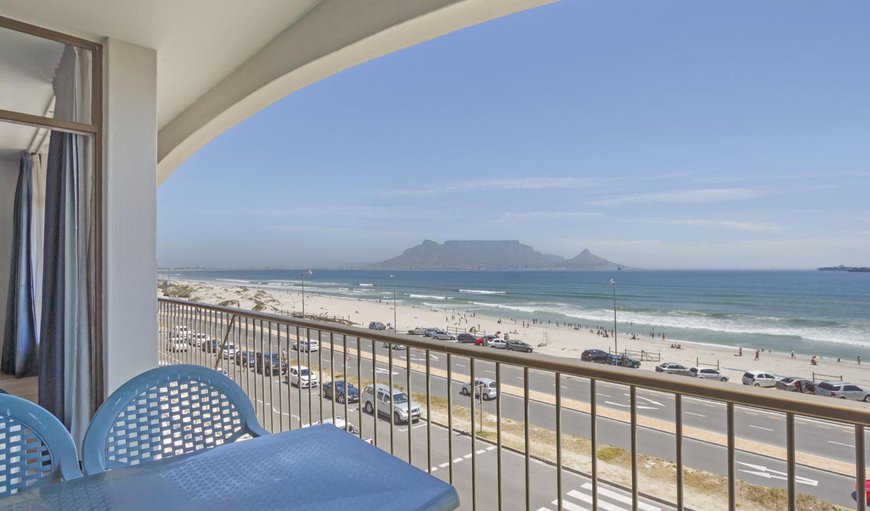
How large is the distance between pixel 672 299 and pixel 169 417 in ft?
134

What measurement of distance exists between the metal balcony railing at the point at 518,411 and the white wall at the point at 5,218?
1272 millimetres

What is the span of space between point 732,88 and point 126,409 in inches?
1467

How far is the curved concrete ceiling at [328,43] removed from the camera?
2158 millimetres

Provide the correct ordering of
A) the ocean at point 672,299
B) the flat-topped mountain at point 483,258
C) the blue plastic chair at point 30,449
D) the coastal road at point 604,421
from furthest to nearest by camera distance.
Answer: the flat-topped mountain at point 483,258 → the ocean at point 672,299 → the coastal road at point 604,421 → the blue plastic chair at point 30,449

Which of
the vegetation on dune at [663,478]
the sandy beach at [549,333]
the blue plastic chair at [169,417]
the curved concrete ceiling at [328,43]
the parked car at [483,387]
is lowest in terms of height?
the sandy beach at [549,333]

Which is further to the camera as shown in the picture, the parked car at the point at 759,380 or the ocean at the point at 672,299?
the ocean at the point at 672,299

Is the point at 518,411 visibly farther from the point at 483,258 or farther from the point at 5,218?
the point at 483,258

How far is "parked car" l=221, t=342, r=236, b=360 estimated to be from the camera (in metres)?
3.85

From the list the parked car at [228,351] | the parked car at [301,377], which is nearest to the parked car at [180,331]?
the parked car at [228,351]

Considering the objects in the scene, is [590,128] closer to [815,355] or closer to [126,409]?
[815,355]

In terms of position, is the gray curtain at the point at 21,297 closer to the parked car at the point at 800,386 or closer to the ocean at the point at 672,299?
the parked car at the point at 800,386

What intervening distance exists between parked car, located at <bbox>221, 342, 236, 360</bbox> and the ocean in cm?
2025

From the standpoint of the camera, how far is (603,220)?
133ft

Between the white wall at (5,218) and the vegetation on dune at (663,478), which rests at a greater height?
the white wall at (5,218)
